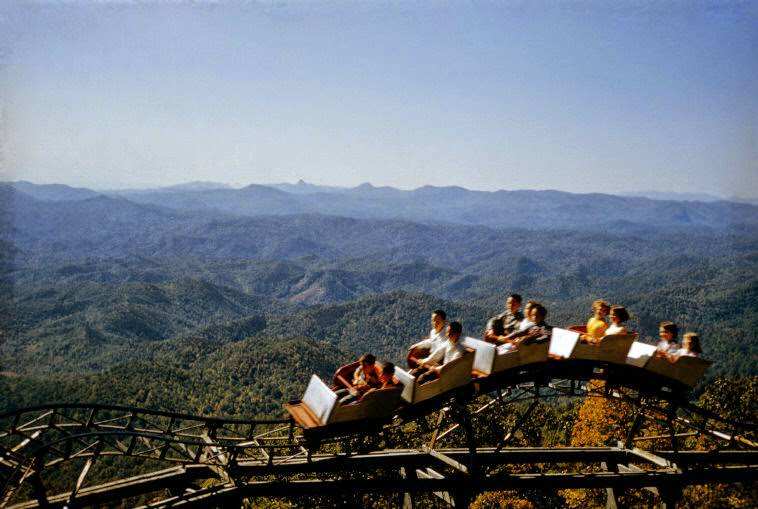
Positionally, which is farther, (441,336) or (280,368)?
(280,368)

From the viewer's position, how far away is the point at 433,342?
39.4ft

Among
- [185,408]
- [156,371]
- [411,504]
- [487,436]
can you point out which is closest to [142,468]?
[185,408]

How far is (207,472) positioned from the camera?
10883mm

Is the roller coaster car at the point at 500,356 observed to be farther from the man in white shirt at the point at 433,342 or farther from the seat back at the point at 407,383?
the seat back at the point at 407,383

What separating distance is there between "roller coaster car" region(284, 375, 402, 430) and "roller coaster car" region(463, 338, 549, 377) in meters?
2.01

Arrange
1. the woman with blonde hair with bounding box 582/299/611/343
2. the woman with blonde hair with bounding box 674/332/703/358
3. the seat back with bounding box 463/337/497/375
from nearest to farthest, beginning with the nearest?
1. the seat back with bounding box 463/337/497/375
2. the woman with blonde hair with bounding box 674/332/703/358
3. the woman with blonde hair with bounding box 582/299/611/343

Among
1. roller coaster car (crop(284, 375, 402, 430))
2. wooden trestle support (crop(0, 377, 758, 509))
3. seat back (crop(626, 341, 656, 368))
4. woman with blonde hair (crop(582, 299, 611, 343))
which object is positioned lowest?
wooden trestle support (crop(0, 377, 758, 509))

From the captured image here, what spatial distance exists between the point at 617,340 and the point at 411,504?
5.92 m

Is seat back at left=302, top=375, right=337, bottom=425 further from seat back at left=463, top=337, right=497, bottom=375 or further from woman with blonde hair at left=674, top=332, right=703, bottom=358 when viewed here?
woman with blonde hair at left=674, top=332, right=703, bottom=358

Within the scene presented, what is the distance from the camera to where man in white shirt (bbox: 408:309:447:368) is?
468 inches

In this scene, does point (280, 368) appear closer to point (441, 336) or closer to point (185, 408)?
point (185, 408)

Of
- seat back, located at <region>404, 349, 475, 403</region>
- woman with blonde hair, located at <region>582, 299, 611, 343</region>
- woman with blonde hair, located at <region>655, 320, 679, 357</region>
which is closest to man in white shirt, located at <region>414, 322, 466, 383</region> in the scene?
seat back, located at <region>404, 349, 475, 403</region>

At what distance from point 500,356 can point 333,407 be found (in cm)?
379

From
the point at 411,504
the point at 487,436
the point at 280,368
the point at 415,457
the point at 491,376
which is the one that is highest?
the point at 491,376
